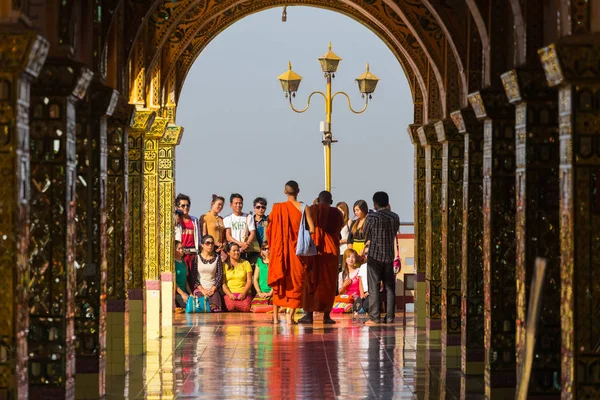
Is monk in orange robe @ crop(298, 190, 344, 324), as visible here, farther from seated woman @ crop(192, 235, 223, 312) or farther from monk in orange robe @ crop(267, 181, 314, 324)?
seated woman @ crop(192, 235, 223, 312)

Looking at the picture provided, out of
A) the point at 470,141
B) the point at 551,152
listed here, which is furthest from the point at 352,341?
the point at 551,152

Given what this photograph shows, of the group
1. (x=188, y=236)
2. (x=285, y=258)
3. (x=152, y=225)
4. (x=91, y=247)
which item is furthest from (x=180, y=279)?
(x=91, y=247)

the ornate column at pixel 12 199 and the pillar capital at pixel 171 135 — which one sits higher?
the pillar capital at pixel 171 135

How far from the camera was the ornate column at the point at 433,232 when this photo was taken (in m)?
15.3

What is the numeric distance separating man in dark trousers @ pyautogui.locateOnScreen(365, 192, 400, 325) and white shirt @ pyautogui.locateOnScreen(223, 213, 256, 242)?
2.74 meters

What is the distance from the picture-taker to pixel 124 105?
39.8 ft

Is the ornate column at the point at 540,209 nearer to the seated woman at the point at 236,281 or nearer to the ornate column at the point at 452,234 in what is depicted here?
the ornate column at the point at 452,234

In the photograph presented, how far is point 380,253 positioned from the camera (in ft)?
58.1

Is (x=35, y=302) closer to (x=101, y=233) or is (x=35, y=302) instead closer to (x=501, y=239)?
(x=101, y=233)

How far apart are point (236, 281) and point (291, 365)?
6779 millimetres

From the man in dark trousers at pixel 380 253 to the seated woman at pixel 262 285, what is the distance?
234 cm

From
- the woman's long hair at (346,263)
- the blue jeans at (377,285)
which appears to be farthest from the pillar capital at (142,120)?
the woman's long hair at (346,263)

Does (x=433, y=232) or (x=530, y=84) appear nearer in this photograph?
(x=530, y=84)

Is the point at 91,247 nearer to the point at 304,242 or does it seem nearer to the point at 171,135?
the point at 304,242
